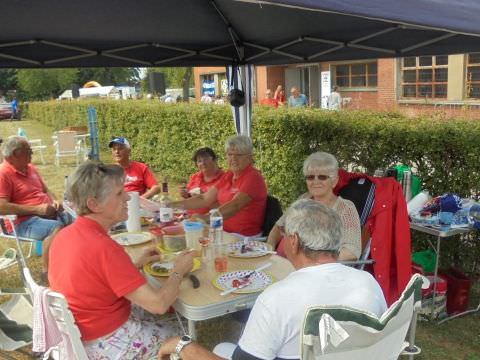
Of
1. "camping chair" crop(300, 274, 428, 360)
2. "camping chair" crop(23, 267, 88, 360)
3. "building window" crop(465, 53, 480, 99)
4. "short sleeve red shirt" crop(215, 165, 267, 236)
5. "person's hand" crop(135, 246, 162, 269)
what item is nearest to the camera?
"camping chair" crop(300, 274, 428, 360)

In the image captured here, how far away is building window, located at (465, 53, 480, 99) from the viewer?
13320 mm

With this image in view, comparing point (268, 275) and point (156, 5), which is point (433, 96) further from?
point (268, 275)

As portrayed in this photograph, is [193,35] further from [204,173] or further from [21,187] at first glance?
[21,187]

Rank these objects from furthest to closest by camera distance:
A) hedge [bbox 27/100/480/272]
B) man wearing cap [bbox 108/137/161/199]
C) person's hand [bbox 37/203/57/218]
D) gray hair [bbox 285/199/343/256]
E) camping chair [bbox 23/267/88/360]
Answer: man wearing cap [bbox 108/137/161/199] < person's hand [bbox 37/203/57/218] < hedge [bbox 27/100/480/272] < camping chair [bbox 23/267/88/360] < gray hair [bbox 285/199/343/256]

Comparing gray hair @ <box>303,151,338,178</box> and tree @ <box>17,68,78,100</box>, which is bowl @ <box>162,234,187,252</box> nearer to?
gray hair @ <box>303,151,338,178</box>

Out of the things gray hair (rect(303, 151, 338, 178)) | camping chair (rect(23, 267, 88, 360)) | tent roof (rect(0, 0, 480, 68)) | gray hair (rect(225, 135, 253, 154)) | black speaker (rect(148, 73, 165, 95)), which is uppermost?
black speaker (rect(148, 73, 165, 95))

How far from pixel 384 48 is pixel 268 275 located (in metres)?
2.67

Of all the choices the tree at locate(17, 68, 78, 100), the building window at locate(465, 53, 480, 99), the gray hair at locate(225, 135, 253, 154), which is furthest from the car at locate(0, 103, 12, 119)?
the gray hair at locate(225, 135, 253, 154)

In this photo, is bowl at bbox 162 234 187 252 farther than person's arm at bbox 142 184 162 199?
No

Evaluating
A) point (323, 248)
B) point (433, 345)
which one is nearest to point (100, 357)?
point (323, 248)

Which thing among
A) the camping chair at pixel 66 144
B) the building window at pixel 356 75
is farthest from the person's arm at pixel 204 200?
the building window at pixel 356 75

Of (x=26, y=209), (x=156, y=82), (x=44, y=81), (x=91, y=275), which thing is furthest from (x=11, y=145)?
(x=44, y=81)

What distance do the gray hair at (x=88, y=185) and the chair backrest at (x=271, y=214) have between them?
1748 mm

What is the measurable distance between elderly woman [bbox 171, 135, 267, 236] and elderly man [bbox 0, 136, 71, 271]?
1299 millimetres
